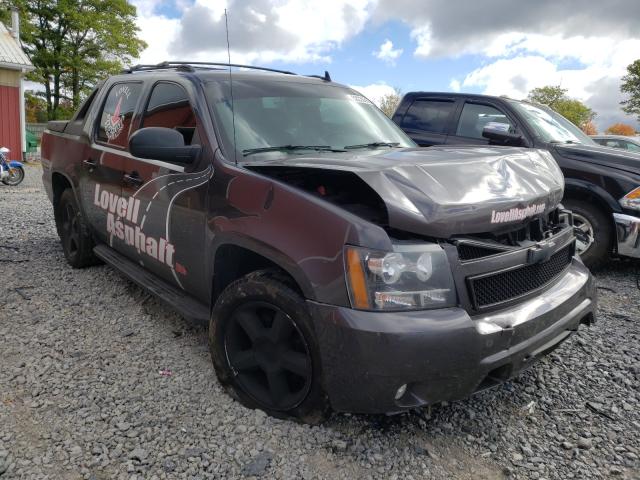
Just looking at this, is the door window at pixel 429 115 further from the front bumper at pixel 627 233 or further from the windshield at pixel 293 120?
the windshield at pixel 293 120

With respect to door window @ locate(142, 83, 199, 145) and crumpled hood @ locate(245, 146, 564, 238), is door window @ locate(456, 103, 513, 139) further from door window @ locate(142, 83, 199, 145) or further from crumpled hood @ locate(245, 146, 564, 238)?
door window @ locate(142, 83, 199, 145)

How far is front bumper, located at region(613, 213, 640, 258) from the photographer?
493 centimetres

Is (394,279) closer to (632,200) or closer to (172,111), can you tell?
(172,111)

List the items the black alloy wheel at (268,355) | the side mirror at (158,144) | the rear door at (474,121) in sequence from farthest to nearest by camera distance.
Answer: the rear door at (474,121)
the side mirror at (158,144)
the black alloy wheel at (268,355)

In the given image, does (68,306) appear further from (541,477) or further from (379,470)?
(541,477)

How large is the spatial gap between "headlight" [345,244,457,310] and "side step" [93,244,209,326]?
1.19 m

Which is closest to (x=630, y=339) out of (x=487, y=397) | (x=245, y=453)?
(x=487, y=397)

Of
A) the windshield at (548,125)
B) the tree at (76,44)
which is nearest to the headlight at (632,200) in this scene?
the windshield at (548,125)

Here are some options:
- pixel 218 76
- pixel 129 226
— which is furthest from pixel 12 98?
pixel 218 76

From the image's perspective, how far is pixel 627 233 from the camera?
4.97 m

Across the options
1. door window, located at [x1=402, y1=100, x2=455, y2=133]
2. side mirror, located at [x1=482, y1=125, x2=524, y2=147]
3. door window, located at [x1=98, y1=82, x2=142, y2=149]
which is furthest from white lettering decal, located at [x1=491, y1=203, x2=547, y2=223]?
door window, located at [x1=402, y1=100, x2=455, y2=133]

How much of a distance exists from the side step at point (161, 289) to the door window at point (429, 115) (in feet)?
13.6

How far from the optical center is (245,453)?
235 centimetres

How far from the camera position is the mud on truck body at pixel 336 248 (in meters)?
2.11
